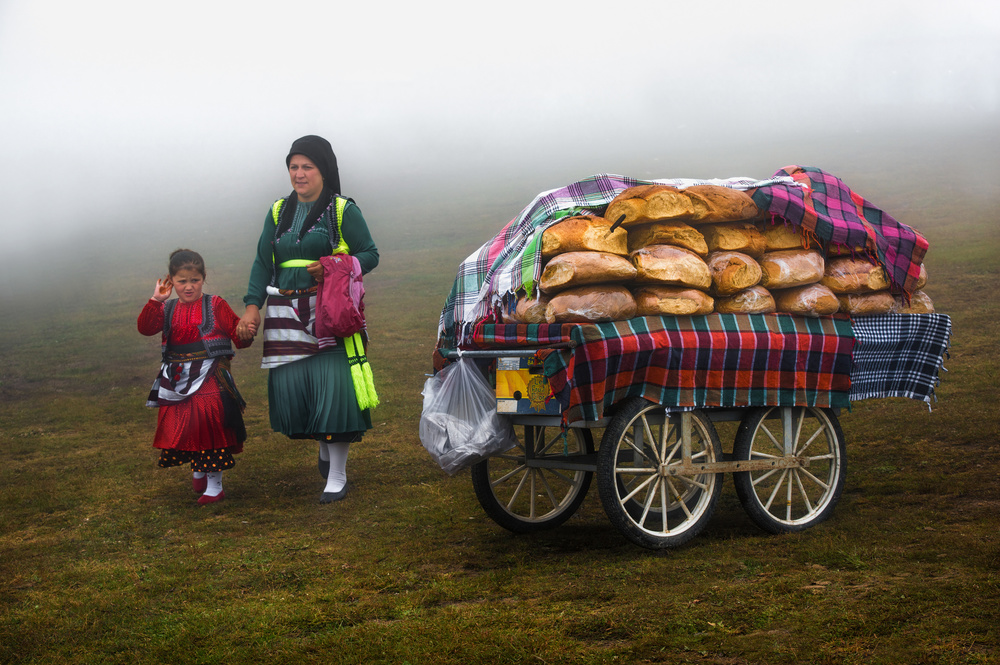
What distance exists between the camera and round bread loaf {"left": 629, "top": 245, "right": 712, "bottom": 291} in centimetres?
435

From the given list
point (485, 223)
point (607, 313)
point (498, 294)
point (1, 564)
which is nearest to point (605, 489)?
point (607, 313)

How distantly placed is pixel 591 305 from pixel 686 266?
0.53 m

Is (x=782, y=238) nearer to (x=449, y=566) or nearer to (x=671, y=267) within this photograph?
(x=671, y=267)

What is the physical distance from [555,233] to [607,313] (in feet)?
1.64

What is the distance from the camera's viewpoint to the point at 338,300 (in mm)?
5457

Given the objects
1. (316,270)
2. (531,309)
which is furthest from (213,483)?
(531,309)

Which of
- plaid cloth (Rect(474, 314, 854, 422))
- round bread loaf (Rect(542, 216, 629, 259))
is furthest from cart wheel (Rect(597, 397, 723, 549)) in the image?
Answer: round bread loaf (Rect(542, 216, 629, 259))

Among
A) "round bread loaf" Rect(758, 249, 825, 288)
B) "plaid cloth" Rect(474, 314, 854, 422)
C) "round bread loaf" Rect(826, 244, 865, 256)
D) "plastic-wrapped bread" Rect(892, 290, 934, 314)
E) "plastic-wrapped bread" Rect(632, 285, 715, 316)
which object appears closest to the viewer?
"plaid cloth" Rect(474, 314, 854, 422)

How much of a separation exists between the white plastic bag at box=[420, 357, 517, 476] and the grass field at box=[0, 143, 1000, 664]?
1.83ft

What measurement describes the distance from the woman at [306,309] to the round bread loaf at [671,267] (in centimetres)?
203

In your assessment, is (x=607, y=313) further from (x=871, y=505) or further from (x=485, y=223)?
(x=485, y=223)

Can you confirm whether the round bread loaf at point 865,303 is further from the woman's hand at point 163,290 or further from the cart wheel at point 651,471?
the woman's hand at point 163,290

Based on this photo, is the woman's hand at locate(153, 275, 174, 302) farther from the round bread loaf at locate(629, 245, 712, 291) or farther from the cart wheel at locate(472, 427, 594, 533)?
the round bread loaf at locate(629, 245, 712, 291)

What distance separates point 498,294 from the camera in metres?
4.70
